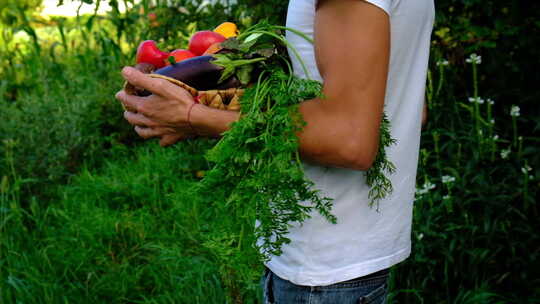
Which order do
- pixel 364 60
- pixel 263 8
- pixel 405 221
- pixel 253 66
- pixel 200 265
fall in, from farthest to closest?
pixel 263 8 → pixel 200 265 → pixel 405 221 → pixel 253 66 → pixel 364 60

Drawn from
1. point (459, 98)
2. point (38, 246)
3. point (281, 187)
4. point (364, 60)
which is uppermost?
point (364, 60)

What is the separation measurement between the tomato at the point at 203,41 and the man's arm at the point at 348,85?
472 mm

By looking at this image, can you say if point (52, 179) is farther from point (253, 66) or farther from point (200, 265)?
point (253, 66)

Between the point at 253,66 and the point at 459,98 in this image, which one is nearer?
the point at 253,66

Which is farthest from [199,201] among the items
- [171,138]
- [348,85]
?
[348,85]

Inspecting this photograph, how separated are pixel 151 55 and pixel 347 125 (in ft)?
2.17

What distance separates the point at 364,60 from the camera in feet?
3.48

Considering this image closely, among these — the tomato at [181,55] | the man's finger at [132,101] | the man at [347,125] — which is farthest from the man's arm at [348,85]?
the tomato at [181,55]

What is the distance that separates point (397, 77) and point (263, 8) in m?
2.19

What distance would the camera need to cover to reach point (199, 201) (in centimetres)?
201

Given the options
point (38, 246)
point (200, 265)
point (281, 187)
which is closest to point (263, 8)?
point (200, 265)

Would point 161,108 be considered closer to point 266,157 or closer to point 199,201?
point 266,157

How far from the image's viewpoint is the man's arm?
1.05 meters

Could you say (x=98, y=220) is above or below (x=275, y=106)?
below
